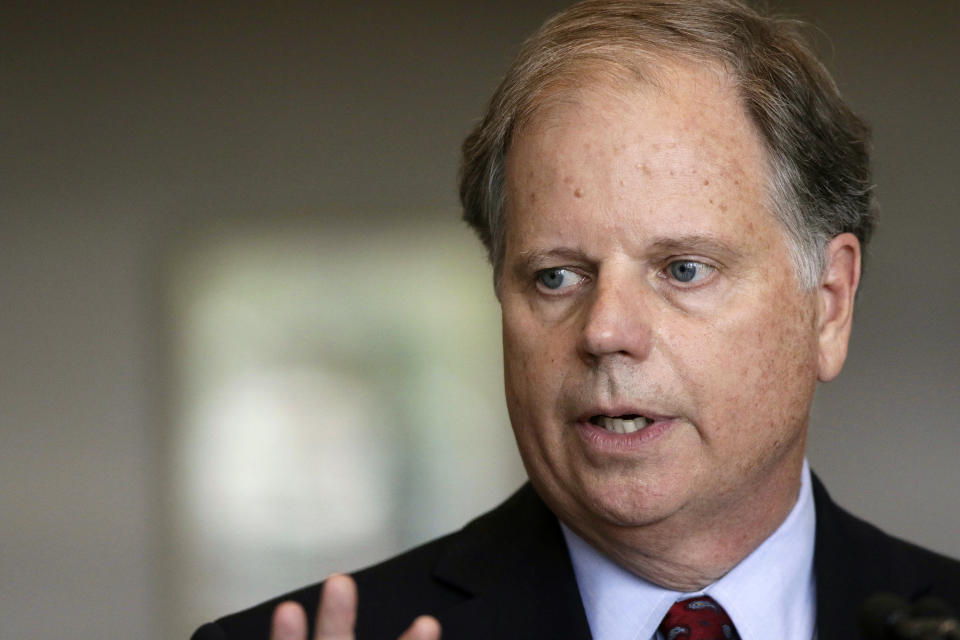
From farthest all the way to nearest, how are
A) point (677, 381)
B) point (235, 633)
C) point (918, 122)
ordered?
point (918, 122) < point (235, 633) < point (677, 381)

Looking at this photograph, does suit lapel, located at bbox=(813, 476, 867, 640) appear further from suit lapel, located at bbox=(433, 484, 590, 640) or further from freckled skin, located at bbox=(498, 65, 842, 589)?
suit lapel, located at bbox=(433, 484, 590, 640)

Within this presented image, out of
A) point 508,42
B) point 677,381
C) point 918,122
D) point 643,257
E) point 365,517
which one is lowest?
point 365,517

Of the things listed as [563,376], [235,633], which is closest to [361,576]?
[235,633]

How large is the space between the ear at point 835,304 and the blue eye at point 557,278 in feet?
1.12

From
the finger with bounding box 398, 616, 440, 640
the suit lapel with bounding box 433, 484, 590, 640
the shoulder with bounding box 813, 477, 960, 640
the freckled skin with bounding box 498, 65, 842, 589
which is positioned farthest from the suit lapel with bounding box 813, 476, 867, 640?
the finger with bounding box 398, 616, 440, 640

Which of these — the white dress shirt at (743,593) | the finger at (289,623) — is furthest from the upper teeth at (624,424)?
the finger at (289,623)

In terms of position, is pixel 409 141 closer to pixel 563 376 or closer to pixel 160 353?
pixel 160 353

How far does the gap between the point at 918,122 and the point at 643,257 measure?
4.02m

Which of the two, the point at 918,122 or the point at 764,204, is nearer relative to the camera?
the point at 764,204

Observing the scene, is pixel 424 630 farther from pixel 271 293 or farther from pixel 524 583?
pixel 271 293

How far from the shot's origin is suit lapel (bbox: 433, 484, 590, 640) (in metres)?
1.70

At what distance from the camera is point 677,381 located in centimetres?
154

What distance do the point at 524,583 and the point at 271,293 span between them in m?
3.68

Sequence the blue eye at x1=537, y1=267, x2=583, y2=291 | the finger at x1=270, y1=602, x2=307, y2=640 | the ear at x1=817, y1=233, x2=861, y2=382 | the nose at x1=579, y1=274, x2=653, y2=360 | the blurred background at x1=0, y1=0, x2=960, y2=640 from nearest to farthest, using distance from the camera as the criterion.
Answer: the finger at x1=270, y1=602, x2=307, y2=640 → the nose at x1=579, y1=274, x2=653, y2=360 → the blue eye at x1=537, y1=267, x2=583, y2=291 → the ear at x1=817, y1=233, x2=861, y2=382 → the blurred background at x1=0, y1=0, x2=960, y2=640
